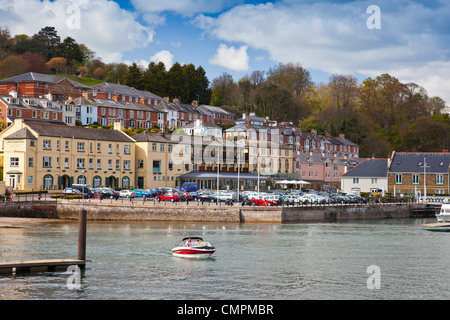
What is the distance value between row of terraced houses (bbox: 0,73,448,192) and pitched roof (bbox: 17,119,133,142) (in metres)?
0.16

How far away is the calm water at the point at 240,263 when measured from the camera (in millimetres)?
33656

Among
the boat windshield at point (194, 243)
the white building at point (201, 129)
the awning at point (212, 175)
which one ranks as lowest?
the boat windshield at point (194, 243)

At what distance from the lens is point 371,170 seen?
10369 cm

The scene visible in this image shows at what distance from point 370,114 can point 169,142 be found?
75.9 metres

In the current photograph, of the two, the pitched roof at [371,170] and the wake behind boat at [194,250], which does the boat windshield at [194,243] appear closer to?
the wake behind boat at [194,250]

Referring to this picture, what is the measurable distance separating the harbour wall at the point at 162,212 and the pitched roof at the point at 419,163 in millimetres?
29211

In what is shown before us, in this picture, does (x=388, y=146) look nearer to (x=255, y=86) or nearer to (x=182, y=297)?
(x=255, y=86)

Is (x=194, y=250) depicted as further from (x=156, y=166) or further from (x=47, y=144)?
(x=156, y=166)

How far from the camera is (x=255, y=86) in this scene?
179375mm

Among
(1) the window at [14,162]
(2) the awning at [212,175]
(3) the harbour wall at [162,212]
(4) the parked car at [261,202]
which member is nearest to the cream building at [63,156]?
(1) the window at [14,162]

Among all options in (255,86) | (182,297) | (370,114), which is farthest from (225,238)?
(255,86)

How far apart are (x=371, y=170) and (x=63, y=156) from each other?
4922 cm

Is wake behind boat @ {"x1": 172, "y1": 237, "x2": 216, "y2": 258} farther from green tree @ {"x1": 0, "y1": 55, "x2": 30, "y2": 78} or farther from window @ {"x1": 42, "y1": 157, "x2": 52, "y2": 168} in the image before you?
green tree @ {"x1": 0, "y1": 55, "x2": 30, "y2": 78}

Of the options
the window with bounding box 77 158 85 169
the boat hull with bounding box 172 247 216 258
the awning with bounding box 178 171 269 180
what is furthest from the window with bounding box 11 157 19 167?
the boat hull with bounding box 172 247 216 258
